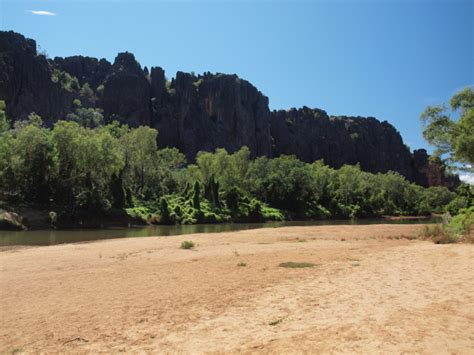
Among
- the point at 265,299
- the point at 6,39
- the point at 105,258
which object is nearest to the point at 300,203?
the point at 105,258

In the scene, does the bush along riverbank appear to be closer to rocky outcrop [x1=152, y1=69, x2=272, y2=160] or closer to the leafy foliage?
the leafy foliage

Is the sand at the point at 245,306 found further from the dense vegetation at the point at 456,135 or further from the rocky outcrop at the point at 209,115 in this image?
the rocky outcrop at the point at 209,115

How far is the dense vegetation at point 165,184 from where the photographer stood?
178 feet

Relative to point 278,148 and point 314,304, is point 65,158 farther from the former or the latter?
point 278,148

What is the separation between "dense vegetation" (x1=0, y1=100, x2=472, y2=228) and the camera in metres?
54.2

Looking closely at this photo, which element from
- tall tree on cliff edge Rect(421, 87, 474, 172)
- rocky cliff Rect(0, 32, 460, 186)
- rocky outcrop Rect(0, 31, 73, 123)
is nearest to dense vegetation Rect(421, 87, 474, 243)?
tall tree on cliff edge Rect(421, 87, 474, 172)

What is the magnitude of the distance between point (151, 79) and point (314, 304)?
155 m

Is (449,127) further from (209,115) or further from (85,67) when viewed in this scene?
(85,67)

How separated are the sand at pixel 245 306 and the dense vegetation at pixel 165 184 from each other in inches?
1114

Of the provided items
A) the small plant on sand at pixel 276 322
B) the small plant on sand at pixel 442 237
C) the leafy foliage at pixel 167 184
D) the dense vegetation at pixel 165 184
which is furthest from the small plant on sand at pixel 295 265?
the leafy foliage at pixel 167 184

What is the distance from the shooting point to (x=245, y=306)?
34.1 feet

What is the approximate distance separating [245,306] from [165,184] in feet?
262

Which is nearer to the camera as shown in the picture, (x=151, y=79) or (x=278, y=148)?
(x=151, y=79)

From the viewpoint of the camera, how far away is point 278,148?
182250 millimetres
